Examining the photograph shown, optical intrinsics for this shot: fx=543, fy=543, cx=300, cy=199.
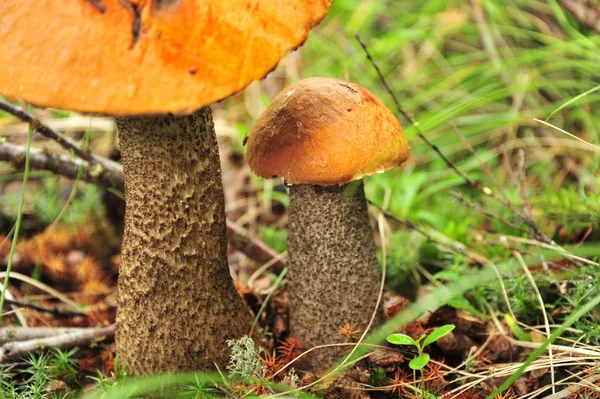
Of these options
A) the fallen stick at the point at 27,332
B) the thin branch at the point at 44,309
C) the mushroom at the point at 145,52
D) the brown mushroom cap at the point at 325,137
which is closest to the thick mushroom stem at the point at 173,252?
the mushroom at the point at 145,52

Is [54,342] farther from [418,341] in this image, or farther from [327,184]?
[418,341]

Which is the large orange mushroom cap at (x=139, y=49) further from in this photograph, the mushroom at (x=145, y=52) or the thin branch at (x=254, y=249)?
the thin branch at (x=254, y=249)

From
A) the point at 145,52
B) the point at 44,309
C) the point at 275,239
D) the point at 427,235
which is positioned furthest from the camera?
the point at 275,239

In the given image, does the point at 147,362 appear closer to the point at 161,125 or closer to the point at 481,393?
the point at 161,125

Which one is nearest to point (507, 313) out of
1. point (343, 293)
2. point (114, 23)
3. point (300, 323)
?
point (343, 293)

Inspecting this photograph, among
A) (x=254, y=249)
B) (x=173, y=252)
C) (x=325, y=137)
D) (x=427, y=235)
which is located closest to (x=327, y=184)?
(x=325, y=137)
